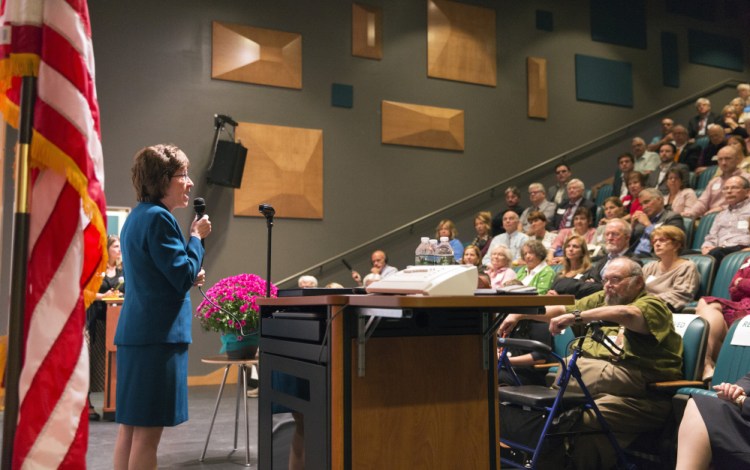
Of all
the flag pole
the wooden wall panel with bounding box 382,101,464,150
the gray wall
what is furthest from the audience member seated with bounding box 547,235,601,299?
the flag pole

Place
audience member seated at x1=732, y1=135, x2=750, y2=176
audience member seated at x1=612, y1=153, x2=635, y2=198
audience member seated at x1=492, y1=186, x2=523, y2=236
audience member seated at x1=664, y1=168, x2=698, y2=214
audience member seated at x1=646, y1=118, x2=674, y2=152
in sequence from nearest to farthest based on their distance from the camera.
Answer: audience member seated at x1=732, y1=135, x2=750, y2=176, audience member seated at x1=664, y1=168, x2=698, y2=214, audience member seated at x1=612, y1=153, x2=635, y2=198, audience member seated at x1=492, y1=186, x2=523, y2=236, audience member seated at x1=646, y1=118, x2=674, y2=152

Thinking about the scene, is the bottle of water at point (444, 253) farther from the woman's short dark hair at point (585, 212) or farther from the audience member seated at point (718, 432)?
the woman's short dark hair at point (585, 212)

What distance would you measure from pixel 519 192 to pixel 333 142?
8.04 ft

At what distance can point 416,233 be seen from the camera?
8398 mm

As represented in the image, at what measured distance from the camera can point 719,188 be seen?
6023mm

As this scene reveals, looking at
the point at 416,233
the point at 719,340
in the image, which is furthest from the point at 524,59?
the point at 719,340

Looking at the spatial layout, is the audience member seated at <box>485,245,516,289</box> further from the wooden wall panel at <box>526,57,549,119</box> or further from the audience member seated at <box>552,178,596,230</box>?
the wooden wall panel at <box>526,57,549,119</box>

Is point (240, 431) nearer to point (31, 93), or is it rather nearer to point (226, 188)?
point (31, 93)

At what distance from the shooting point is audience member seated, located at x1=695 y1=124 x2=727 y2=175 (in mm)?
7227

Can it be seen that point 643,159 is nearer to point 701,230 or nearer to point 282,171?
point 701,230

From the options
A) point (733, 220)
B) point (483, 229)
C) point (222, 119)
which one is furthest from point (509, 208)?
point (222, 119)

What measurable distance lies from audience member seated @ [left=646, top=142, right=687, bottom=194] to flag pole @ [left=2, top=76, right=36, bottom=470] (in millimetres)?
6908

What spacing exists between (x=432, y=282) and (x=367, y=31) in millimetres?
7086

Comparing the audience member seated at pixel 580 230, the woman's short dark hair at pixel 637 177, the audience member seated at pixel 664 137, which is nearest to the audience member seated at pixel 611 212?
the audience member seated at pixel 580 230
